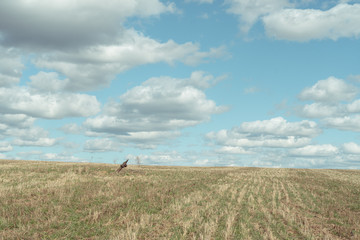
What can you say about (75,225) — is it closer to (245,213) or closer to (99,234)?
(99,234)

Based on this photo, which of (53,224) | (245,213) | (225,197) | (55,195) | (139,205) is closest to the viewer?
(53,224)

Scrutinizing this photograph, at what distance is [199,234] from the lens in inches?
476

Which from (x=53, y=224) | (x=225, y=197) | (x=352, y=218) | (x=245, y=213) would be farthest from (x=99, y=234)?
(x=352, y=218)

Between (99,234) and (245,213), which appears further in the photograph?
(245,213)

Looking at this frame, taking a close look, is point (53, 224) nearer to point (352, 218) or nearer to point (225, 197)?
point (225, 197)

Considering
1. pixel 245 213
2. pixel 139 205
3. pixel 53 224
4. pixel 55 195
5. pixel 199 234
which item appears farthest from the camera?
pixel 55 195

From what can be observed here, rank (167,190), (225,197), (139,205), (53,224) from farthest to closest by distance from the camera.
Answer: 1. (167,190)
2. (225,197)
3. (139,205)
4. (53,224)

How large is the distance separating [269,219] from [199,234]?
507 cm

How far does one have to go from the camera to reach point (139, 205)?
17906mm

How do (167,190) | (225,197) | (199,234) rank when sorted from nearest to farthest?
1. (199,234)
2. (225,197)
3. (167,190)

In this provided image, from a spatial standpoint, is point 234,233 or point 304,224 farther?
point 304,224

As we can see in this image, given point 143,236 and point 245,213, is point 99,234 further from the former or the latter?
point 245,213

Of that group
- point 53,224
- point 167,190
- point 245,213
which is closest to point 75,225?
point 53,224

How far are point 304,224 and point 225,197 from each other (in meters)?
7.74
